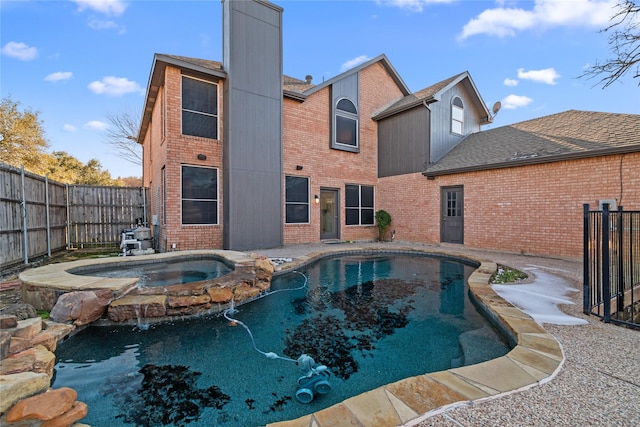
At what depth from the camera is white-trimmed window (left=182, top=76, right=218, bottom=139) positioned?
27.0ft

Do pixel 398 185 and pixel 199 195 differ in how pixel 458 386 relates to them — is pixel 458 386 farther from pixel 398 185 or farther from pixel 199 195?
pixel 398 185

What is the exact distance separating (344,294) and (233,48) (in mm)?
7832

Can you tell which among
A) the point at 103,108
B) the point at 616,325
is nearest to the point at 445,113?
the point at 616,325

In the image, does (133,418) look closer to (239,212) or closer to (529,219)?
(239,212)

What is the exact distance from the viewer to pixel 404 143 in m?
11.6

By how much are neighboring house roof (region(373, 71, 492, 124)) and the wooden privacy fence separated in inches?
403

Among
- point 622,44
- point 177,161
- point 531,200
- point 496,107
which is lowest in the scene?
point 531,200

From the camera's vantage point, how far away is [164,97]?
8.12 metres

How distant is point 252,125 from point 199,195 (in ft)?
8.84

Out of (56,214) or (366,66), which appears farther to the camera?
(366,66)

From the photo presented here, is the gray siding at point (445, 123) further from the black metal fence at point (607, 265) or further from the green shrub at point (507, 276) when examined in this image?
the black metal fence at point (607, 265)

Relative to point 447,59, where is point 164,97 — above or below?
below

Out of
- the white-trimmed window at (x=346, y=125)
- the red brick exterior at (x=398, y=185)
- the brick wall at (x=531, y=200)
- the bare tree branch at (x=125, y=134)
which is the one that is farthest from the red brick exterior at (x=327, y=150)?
the bare tree branch at (x=125, y=134)

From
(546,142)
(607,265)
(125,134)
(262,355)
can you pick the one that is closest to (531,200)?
(546,142)
